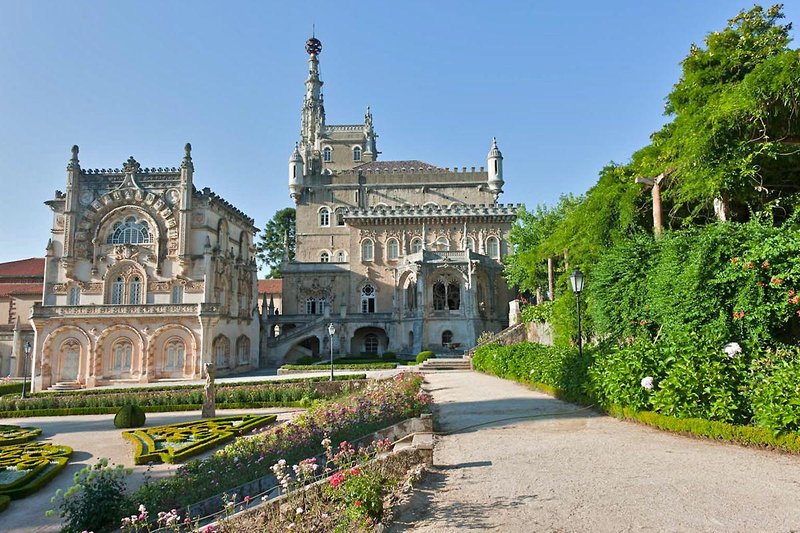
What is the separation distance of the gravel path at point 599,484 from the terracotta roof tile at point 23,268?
173 feet

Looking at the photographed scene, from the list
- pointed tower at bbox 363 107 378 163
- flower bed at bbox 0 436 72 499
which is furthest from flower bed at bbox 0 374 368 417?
pointed tower at bbox 363 107 378 163

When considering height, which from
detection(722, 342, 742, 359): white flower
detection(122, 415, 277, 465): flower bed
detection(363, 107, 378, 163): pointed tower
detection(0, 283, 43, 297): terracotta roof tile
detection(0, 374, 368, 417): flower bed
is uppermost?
detection(363, 107, 378, 163): pointed tower

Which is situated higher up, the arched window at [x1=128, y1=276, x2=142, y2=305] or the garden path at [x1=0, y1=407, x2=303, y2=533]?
the arched window at [x1=128, y1=276, x2=142, y2=305]

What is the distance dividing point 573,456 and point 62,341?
3769cm

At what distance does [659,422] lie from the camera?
10047 millimetres

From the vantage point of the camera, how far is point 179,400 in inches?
914

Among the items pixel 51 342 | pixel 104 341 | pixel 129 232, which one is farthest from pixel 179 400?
pixel 129 232

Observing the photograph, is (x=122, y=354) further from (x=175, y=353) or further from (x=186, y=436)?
(x=186, y=436)

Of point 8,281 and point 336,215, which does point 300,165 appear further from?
point 8,281

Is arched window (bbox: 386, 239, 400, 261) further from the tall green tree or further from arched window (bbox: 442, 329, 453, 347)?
the tall green tree

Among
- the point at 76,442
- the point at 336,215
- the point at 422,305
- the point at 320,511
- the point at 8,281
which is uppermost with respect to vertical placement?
the point at 336,215

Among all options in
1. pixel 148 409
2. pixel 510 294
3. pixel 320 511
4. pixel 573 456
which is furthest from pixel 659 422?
pixel 510 294

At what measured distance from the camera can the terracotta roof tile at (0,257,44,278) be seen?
4912 centimetres

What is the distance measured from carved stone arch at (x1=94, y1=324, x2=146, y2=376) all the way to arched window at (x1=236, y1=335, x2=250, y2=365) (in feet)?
21.9
